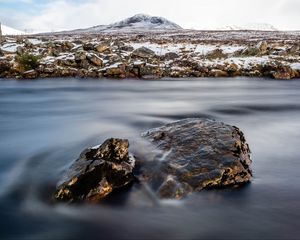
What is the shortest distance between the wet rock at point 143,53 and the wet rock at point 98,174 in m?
26.1

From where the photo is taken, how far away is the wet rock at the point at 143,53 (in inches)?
1339

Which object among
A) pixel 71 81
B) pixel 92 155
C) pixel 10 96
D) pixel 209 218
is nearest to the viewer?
pixel 209 218

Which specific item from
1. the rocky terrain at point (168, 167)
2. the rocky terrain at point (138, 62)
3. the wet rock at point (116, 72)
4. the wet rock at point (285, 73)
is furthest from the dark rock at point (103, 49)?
the rocky terrain at point (168, 167)

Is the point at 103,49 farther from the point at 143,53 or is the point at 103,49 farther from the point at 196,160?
the point at 196,160

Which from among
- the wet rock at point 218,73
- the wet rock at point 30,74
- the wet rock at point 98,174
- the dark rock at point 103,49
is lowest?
the wet rock at point 30,74

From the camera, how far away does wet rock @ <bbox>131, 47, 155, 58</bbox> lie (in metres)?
34.0

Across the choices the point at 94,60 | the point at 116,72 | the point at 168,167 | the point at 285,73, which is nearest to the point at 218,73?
the point at 285,73

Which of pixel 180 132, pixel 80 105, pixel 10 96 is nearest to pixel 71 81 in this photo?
pixel 10 96

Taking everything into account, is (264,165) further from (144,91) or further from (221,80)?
(221,80)

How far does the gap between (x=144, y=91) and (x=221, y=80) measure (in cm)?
765

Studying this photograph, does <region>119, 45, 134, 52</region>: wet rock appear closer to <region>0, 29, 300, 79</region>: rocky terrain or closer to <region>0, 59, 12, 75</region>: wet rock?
<region>0, 29, 300, 79</region>: rocky terrain

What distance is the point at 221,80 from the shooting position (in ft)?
95.7

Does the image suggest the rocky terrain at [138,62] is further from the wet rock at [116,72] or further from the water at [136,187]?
the water at [136,187]

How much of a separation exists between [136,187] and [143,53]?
27.9m
